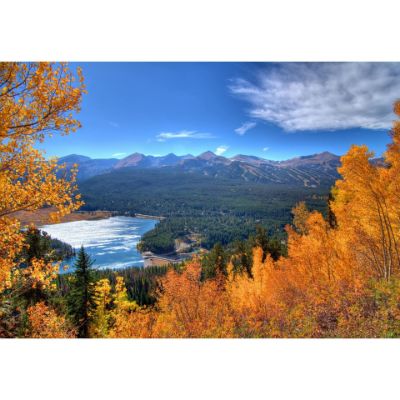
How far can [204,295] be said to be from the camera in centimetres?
636

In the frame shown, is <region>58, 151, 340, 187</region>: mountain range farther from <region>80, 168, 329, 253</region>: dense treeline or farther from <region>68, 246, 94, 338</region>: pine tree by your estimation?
<region>68, 246, 94, 338</region>: pine tree

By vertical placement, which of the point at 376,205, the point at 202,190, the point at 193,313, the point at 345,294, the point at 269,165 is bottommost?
the point at 193,313

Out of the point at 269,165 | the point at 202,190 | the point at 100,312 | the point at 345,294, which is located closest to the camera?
the point at 345,294

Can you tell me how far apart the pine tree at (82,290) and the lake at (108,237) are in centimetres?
33

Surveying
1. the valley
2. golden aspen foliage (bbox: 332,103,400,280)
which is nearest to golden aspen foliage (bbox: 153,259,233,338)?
the valley

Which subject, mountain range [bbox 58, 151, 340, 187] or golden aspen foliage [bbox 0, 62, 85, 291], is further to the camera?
mountain range [bbox 58, 151, 340, 187]

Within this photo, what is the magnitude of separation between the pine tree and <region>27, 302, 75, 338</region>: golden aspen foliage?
1.02 m

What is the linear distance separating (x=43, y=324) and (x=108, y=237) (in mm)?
3181

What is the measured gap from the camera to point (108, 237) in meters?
7.80

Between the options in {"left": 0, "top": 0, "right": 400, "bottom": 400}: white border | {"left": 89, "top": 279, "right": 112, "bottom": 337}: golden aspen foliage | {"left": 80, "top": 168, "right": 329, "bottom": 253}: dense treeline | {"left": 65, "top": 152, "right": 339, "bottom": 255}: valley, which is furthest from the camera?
{"left": 80, "top": 168, "right": 329, "bottom": 253}: dense treeline

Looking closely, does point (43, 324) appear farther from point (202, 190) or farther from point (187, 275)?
point (202, 190)

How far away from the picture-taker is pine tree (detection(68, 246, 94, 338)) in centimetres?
607
